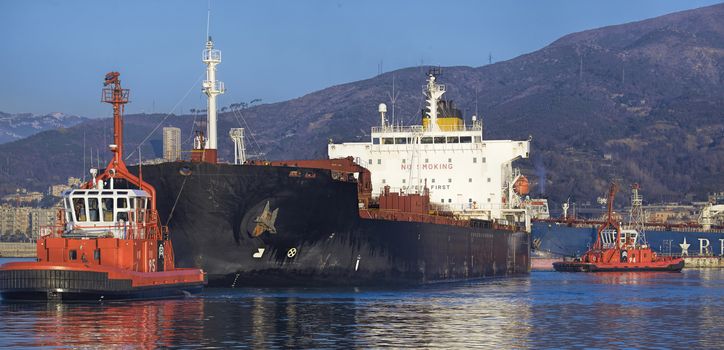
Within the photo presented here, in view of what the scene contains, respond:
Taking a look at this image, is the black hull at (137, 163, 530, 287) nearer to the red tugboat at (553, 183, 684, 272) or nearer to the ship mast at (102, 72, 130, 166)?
the ship mast at (102, 72, 130, 166)

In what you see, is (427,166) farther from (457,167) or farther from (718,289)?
(718,289)

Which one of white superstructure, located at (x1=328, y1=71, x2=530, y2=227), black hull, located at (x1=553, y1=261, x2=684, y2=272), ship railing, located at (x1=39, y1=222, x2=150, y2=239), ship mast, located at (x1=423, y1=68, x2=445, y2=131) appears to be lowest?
black hull, located at (x1=553, y1=261, x2=684, y2=272)

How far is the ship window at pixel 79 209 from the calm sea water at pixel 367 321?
333 centimetres

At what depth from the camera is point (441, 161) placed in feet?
233

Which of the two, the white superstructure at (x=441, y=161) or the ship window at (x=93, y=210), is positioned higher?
the white superstructure at (x=441, y=161)

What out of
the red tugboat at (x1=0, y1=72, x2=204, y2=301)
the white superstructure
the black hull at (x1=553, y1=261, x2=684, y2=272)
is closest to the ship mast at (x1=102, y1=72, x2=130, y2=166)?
the red tugboat at (x1=0, y1=72, x2=204, y2=301)

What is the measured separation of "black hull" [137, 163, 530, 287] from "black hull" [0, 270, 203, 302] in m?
7.94

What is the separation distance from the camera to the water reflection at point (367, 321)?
3266 cm

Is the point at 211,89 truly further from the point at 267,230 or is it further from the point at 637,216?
the point at 637,216

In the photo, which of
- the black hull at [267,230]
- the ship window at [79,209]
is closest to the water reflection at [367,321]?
the black hull at [267,230]

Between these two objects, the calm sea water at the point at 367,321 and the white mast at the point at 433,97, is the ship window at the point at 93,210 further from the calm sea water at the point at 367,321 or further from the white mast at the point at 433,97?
the white mast at the point at 433,97

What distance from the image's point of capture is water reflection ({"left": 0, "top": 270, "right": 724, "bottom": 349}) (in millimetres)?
32656

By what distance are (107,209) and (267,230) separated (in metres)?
8.02

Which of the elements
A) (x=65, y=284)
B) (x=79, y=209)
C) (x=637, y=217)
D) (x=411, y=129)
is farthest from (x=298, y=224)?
(x=637, y=217)
